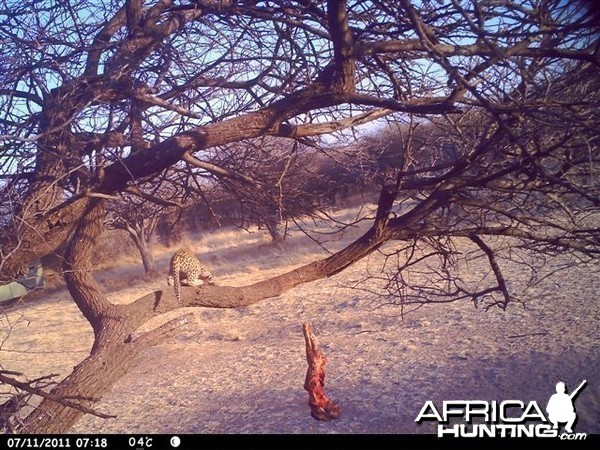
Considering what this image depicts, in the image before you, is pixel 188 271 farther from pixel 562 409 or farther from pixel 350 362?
pixel 350 362

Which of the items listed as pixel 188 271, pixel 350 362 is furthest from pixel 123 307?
pixel 350 362

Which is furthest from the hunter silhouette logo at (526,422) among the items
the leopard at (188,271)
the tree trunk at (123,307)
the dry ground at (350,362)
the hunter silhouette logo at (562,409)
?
the leopard at (188,271)

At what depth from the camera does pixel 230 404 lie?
25.8 feet

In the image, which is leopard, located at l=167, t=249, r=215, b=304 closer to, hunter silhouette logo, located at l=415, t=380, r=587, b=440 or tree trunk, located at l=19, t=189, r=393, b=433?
tree trunk, located at l=19, t=189, r=393, b=433

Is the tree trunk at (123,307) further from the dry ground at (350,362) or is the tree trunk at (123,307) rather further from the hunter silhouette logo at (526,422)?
the hunter silhouette logo at (526,422)

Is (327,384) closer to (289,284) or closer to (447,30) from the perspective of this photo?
(289,284)

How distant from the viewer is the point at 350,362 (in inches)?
356

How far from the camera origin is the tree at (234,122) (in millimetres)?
3354

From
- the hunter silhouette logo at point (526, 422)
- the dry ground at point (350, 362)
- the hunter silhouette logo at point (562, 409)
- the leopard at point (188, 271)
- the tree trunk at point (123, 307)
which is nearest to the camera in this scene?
the hunter silhouette logo at point (526, 422)

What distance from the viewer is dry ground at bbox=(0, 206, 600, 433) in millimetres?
6602

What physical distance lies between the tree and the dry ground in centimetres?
78

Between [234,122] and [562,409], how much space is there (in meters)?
3.06

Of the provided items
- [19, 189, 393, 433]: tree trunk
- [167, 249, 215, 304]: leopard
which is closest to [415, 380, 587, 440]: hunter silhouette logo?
[19, 189, 393, 433]: tree trunk

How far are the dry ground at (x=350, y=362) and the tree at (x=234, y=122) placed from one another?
0.78 metres
